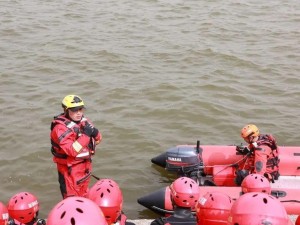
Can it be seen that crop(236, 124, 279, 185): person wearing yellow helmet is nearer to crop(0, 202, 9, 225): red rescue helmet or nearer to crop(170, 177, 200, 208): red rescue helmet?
crop(170, 177, 200, 208): red rescue helmet

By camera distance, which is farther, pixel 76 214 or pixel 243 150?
pixel 243 150

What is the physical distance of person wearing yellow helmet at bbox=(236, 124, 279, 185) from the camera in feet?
22.1

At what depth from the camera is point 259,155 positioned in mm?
6746

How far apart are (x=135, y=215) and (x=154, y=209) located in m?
0.74

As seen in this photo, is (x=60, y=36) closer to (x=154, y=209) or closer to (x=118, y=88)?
(x=118, y=88)

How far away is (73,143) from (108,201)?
197cm

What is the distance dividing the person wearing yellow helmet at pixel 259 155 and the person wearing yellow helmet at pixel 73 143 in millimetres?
2182

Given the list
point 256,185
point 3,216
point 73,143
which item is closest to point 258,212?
point 256,185

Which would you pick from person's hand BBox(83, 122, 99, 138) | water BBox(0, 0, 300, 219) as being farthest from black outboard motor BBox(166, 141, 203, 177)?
person's hand BBox(83, 122, 99, 138)

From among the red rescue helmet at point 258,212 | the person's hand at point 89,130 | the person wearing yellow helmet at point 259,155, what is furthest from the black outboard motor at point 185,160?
the red rescue helmet at point 258,212

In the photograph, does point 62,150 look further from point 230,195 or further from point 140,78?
point 140,78

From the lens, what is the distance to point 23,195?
17.1 feet

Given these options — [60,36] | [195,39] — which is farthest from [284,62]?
[60,36]

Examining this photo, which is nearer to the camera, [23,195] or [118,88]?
[23,195]
